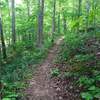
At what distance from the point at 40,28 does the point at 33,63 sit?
633 centimetres

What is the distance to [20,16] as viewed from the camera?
3123 centimetres

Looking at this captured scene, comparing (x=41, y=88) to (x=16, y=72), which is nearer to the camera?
(x=41, y=88)

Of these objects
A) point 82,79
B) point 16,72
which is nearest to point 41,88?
point 82,79

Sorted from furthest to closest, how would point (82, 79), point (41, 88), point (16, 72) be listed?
1. point (16, 72)
2. point (41, 88)
3. point (82, 79)

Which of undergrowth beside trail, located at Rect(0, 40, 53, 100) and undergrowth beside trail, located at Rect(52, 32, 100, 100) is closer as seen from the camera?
undergrowth beside trail, located at Rect(52, 32, 100, 100)

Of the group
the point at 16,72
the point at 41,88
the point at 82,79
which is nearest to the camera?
the point at 82,79

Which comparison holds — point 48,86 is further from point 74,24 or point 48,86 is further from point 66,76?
point 74,24

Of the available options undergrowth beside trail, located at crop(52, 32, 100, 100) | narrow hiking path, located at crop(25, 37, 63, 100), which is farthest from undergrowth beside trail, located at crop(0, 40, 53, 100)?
undergrowth beside trail, located at crop(52, 32, 100, 100)

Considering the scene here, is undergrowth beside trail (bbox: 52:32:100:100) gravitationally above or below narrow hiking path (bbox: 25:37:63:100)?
above

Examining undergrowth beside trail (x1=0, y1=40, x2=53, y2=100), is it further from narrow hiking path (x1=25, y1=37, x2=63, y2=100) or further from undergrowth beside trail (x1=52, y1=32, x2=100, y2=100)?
undergrowth beside trail (x1=52, y1=32, x2=100, y2=100)

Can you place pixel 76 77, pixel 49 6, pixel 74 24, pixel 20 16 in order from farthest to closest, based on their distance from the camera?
pixel 20 16 < pixel 49 6 < pixel 74 24 < pixel 76 77

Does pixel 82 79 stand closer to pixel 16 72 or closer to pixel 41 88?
pixel 41 88

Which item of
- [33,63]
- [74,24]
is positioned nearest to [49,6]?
[74,24]

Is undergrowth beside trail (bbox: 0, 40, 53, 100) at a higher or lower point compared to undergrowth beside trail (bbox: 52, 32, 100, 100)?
lower
